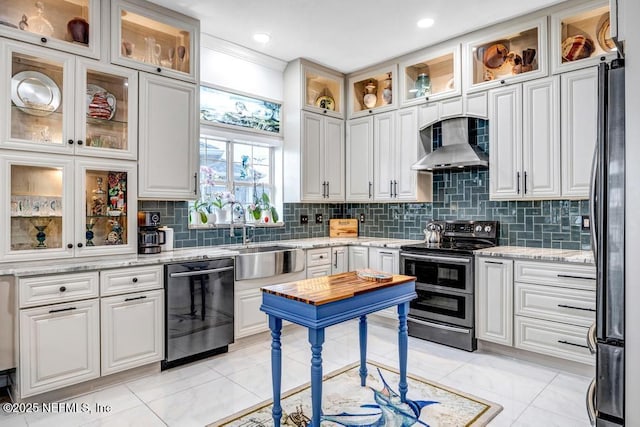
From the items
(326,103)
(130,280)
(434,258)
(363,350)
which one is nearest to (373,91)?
(326,103)

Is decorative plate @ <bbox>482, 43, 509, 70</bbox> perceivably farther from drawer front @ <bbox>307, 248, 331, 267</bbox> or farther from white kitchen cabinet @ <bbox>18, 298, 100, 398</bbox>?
white kitchen cabinet @ <bbox>18, 298, 100, 398</bbox>

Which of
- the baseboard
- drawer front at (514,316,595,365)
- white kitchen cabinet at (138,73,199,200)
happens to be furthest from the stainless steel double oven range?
white kitchen cabinet at (138,73,199,200)

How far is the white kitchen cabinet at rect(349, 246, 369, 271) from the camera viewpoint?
434 cm

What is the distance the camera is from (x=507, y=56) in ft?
12.3

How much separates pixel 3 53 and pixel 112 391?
2378mm

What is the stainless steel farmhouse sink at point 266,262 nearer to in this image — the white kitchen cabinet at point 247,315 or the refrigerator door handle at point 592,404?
the white kitchen cabinet at point 247,315

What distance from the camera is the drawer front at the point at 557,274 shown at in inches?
114

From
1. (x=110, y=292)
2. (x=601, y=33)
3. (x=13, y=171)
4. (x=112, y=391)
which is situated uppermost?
(x=601, y=33)

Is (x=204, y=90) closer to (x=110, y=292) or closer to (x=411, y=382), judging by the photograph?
(x=110, y=292)

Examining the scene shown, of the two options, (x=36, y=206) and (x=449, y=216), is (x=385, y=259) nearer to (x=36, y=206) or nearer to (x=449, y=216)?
(x=449, y=216)

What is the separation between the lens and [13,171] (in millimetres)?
2580

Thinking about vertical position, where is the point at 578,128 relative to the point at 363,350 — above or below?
above

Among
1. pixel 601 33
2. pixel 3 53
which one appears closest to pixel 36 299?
pixel 3 53

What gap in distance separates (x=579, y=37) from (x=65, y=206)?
4301 mm
